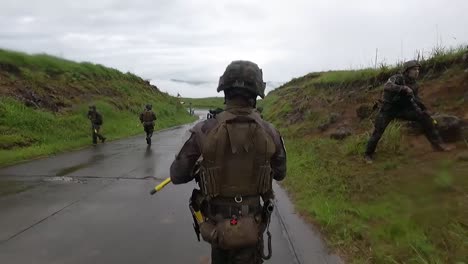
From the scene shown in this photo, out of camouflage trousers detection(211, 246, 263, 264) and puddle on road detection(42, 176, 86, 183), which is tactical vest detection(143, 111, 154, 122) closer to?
puddle on road detection(42, 176, 86, 183)

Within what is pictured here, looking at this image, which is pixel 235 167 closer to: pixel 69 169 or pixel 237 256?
pixel 237 256

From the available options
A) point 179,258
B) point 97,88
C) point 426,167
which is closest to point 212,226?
point 179,258

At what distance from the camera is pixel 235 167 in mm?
3229

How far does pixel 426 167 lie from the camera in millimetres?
7141

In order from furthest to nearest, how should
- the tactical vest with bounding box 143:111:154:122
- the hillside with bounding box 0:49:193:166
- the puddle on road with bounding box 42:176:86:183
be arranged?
1. the tactical vest with bounding box 143:111:154:122
2. the hillside with bounding box 0:49:193:166
3. the puddle on road with bounding box 42:176:86:183

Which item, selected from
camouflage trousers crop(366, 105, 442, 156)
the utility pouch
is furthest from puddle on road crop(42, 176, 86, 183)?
the utility pouch

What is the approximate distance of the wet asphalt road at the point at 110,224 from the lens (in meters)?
5.27

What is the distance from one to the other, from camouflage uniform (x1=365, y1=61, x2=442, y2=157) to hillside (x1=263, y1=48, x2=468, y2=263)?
0.44 m

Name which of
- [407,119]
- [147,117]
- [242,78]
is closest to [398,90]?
[407,119]

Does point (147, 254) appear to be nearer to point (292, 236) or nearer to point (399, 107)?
point (292, 236)

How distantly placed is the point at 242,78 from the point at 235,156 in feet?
2.05

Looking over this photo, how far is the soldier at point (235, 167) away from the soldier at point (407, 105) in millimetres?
5417

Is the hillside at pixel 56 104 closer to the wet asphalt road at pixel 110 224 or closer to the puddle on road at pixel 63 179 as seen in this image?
the puddle on road at pixel 63 179

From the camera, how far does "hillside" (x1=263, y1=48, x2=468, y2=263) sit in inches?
197
